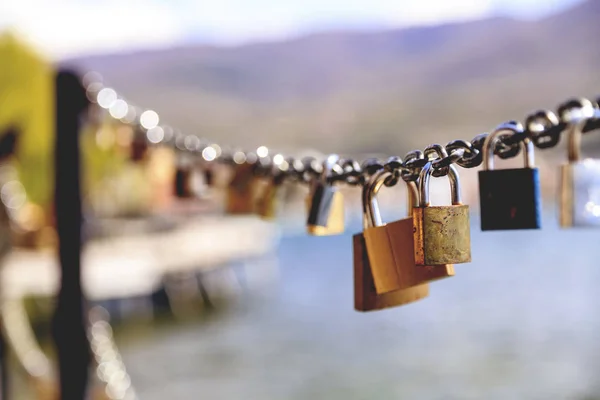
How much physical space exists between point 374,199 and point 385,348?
19495 millimetres

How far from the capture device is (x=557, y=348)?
67.5 feet

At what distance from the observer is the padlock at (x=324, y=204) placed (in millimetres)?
1287

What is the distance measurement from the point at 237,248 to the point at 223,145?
21.4m

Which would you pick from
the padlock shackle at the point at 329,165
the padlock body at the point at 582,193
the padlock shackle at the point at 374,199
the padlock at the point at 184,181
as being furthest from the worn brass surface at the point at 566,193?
the padlock at the point at 184,181

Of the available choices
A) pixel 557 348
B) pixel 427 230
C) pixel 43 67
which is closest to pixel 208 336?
pixel 43 67

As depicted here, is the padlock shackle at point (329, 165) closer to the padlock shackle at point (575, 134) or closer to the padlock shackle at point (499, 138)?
the padlock shackle at point (499, 138)

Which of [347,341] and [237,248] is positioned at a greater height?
[237,248]

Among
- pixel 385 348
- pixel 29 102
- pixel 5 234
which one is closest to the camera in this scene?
pixel 5 234

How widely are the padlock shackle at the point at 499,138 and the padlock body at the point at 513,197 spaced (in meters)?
0.01

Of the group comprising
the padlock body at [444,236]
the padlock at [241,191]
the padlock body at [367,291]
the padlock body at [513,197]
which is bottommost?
the padlock body at [367,291]

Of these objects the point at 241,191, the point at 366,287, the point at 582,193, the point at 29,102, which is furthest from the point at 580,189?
the point at 29,102

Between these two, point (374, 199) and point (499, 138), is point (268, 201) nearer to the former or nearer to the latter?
point (374, 199)

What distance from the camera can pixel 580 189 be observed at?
0.84 meters

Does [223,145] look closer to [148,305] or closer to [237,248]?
[148,305]
